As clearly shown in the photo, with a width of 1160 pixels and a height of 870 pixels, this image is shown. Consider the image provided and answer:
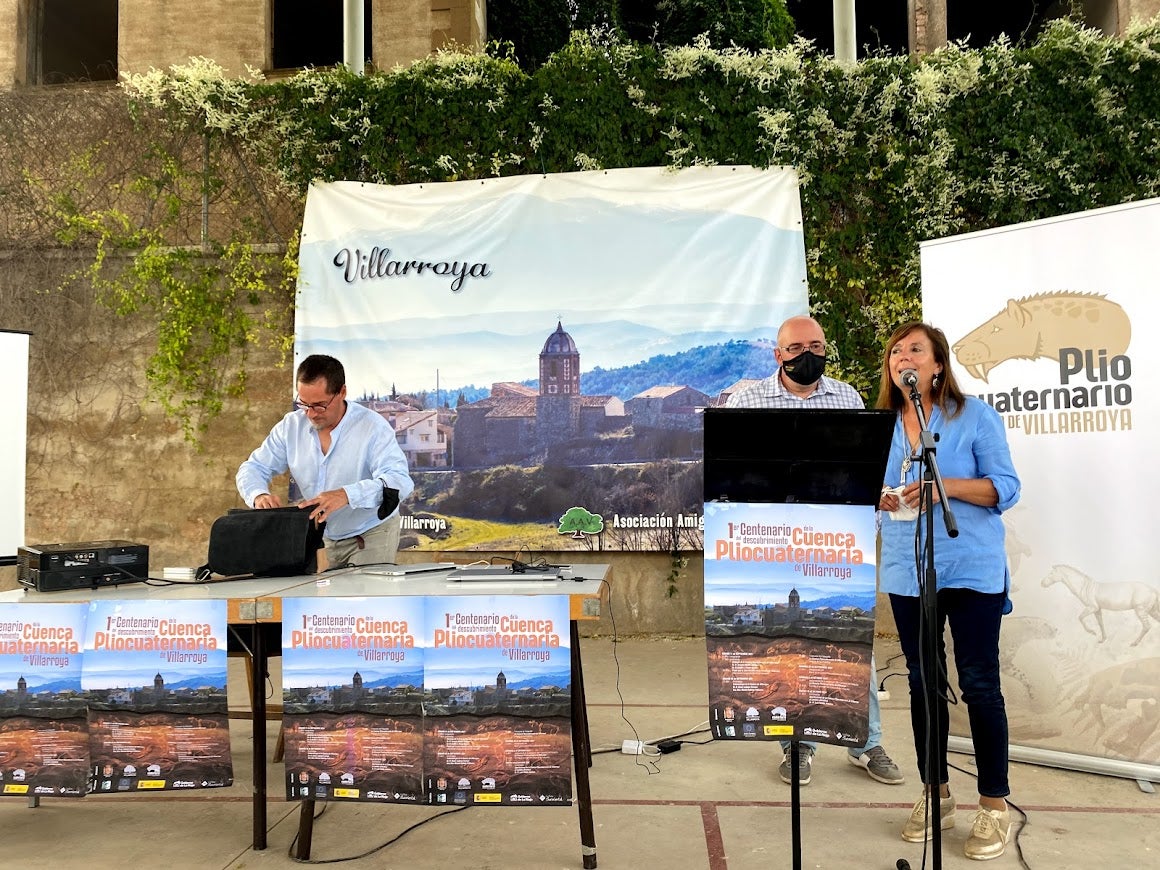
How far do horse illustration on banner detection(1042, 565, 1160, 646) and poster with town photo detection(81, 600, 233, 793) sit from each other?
3213 millimetres

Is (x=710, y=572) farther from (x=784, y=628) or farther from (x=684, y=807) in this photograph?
(x=684, y=807)

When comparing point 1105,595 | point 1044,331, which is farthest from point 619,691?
point 1044,331

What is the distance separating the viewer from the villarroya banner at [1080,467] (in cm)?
348

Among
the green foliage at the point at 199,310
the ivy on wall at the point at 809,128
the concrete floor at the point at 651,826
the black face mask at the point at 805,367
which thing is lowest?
the concrete floor at the point at 651,826

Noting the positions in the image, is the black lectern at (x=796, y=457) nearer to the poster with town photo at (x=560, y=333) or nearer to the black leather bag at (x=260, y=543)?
the black leather bag at (x=260, y=543)

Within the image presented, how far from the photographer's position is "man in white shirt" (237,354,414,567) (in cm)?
375

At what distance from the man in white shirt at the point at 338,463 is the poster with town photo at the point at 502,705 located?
1.15m

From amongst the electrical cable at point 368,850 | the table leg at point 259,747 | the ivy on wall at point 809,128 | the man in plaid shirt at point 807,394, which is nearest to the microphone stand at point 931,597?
the man in plaid shirt at point 807,394

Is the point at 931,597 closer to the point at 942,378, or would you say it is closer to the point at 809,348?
the point at 942,378

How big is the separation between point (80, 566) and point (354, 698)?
3.69ft

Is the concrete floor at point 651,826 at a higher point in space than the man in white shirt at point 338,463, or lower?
lower

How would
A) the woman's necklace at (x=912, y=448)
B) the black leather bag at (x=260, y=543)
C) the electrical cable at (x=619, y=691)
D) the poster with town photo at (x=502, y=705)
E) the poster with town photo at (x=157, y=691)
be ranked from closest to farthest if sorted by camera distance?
1. the poster with town photo at (x=502, y=705)
2. the poster with town photo at (x=157, y=691)
3. the woman's necklace at (x=912, y=448)
4. the black leather bag at (x=260, y=543)
5. the electrical cable at (x=619, y=691)

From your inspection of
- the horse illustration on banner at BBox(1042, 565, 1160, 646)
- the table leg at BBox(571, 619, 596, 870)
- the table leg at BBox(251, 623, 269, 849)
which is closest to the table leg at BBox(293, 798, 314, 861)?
the table leg at BBox(251, 623, 269, 849)

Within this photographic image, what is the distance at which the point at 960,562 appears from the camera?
284 cm
